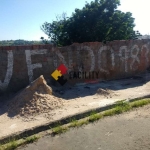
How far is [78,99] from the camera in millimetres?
5383

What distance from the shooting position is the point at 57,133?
371 centimetres

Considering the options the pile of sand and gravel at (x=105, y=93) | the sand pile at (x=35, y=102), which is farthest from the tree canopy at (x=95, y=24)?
the sand pile at (x=35, y=102)

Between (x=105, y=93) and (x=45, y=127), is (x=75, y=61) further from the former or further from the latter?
(x=45, y=127)

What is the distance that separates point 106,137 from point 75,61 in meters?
3.76

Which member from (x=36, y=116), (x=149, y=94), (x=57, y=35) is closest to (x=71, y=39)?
(x=57, y=35)

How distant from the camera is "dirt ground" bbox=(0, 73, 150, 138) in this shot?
3990 millimetres

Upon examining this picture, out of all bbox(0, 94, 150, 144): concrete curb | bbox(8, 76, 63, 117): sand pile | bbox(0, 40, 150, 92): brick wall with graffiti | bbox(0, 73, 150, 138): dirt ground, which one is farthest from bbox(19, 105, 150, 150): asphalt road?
bbox(0, 40, 150, 92): brick wall with graffiti

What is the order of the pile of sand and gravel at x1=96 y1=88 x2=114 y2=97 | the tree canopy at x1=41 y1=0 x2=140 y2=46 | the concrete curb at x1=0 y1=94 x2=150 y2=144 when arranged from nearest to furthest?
the concrete curb at x1=0 y1=94 x2=150 y2=144, the pile of sand and gravel at x1=96 y1=88 x2=114 y2=97, the tree canopy at x1=41 y1=0 x2=140 y2=46

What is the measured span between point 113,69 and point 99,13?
455 centimetres

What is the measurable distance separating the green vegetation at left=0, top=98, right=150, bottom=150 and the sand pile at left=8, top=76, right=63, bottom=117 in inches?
26.3

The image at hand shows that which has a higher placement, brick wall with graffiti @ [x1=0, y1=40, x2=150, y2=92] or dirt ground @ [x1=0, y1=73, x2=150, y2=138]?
brick wall with graffiti @ [x1=0, y1=40, x2=150, y2=92]

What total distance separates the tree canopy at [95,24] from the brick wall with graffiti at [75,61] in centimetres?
312

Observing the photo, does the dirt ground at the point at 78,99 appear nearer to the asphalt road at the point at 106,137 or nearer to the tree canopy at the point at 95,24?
the asphalt road at the point at 106,137

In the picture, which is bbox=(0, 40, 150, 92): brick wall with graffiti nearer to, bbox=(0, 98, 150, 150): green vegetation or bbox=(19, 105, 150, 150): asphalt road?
bbox=(0, 98, 150, 150): green vegetation
